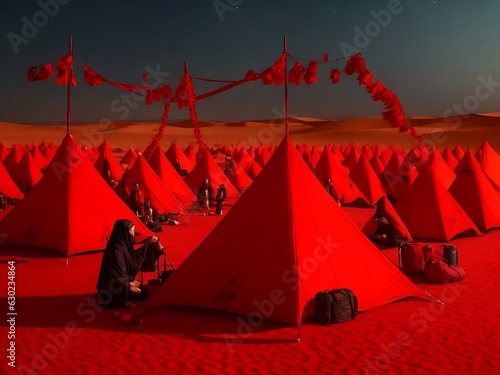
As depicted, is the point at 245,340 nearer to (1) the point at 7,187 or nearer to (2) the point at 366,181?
(2) the point at 366,181

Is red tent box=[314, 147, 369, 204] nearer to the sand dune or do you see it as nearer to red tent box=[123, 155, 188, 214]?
red tent box=[123, 155, 188, 214]

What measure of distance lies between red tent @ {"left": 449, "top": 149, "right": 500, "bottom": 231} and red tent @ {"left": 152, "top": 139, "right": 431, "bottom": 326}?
321 inches

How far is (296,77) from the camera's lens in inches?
423

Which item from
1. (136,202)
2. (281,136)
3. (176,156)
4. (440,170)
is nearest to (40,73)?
(136,202)

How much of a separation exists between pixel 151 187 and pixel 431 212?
31.1ft

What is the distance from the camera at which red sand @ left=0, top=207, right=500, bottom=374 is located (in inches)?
290

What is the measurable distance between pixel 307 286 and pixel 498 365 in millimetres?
2797

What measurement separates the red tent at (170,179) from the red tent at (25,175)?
230 inches

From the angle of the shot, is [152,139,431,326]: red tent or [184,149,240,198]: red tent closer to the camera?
[152,139,431,326]: red tent

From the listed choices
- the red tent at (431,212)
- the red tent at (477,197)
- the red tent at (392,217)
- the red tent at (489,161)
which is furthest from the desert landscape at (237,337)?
the red tent at (489,161)

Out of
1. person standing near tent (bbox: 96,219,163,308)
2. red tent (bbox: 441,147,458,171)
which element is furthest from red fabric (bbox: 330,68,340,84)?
red tent (bbox: 441,147,458,171)

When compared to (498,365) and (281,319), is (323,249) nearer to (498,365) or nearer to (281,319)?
(281,319)

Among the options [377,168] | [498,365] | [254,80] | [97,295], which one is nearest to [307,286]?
[498,365]

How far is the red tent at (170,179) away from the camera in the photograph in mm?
23188
